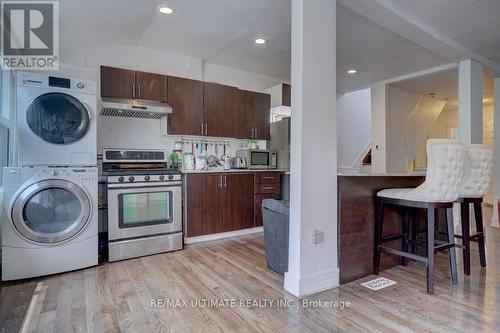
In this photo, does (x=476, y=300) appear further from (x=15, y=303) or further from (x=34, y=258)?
(x=34, y=258)

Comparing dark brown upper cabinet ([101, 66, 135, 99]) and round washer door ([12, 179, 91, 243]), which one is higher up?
dark brown upper cabinet ([101, 66, 135, 99])

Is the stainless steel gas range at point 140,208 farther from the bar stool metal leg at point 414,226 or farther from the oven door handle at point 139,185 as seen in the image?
the bar stool metal leg at point 414,226

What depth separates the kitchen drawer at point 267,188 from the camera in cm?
395

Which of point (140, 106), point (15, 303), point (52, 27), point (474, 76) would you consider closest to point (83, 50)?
point (52, 27)

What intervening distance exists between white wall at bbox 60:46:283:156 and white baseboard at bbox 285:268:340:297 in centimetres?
259

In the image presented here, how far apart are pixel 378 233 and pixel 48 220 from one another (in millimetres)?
3036

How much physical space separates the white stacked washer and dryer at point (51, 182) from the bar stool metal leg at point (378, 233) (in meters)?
2.68

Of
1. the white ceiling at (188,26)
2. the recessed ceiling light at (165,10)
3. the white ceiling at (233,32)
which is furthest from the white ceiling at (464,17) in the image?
the recessed ceiling light at (165,10)

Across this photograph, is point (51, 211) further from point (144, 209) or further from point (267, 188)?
point (267, 188)

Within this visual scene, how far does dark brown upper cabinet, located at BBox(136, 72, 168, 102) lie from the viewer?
11.0ft

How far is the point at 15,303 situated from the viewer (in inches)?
76.4

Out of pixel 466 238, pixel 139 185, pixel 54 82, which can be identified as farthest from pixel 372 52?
pixel 54 82

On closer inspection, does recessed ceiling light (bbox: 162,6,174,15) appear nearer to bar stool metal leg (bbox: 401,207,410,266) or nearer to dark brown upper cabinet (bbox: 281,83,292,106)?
dark brown upper cabinet (bbox: 281,83,292,106)

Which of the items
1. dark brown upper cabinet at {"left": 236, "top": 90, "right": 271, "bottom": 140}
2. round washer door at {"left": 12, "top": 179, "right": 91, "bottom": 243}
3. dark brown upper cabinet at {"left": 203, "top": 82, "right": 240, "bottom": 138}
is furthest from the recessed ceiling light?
round washer door at {"left": 12, "top": 179, "right": 91, "bottom": 243}
